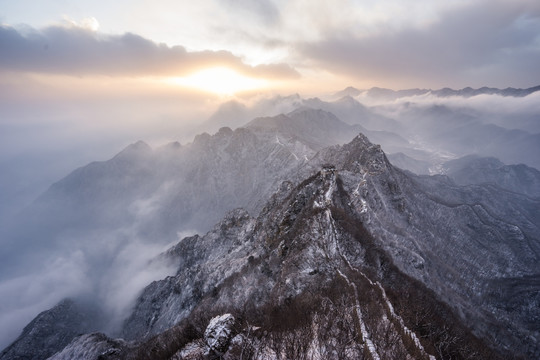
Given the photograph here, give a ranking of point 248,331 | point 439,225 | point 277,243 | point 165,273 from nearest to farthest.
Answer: point 248,331, point 277,243, point 439,225, point 165,273

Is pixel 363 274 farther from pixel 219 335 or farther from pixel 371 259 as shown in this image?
pixel 219 335

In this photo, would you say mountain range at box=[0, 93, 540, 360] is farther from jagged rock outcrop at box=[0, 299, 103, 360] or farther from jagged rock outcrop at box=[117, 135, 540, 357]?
jagged rock outcrop at box=[0, 299, 103, 360]

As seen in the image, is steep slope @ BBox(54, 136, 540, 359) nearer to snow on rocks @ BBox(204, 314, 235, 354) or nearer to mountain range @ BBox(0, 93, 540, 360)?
mountain range @ BBox(0, 93, 540, 360)

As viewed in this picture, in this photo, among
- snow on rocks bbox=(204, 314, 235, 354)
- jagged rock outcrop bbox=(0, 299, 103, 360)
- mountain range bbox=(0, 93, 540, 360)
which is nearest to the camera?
snow on rocks bbox=(204, 314, 235, 354)

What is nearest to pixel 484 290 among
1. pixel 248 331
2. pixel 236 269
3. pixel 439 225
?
pixel 439 225

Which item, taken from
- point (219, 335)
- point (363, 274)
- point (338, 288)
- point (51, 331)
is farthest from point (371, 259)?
point (51, 331)

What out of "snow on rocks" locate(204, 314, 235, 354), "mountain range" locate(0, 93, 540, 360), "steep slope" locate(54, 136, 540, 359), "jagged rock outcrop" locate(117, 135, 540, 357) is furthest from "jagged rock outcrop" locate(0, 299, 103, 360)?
"snow on rocks" locate(204, 314, 235, 354)

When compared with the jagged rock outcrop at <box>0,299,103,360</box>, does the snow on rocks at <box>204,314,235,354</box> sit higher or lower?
higher

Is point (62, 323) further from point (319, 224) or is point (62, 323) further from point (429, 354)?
point (429, 354)

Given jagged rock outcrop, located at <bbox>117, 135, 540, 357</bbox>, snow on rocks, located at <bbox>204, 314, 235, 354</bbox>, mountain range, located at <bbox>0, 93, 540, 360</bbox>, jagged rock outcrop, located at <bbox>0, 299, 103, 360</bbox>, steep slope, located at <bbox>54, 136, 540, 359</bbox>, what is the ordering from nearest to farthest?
1. snow on rocks, located at <bbox>204, 314, 235, 354</bbox>
2. mountain range, located at <bbox>0, 93, 540, 360</bbox>
3. steep slope, located at <bbox>54, 136, 540, 359</bbox>
4. jagged rock outcrop, located at <bbox>117, 135, 540, 357</bbox>
5. jagged rock outcrop, located at <bbox>0, 299, 103, 360</bbox>

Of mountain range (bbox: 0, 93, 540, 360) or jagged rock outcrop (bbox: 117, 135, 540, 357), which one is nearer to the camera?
mountain range (bbox: 0, 93, 540, 360)

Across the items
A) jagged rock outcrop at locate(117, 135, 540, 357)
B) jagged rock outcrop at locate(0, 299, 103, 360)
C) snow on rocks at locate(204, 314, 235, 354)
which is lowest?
jagged rock outcrop at locate(0, 299, 103, 360)
